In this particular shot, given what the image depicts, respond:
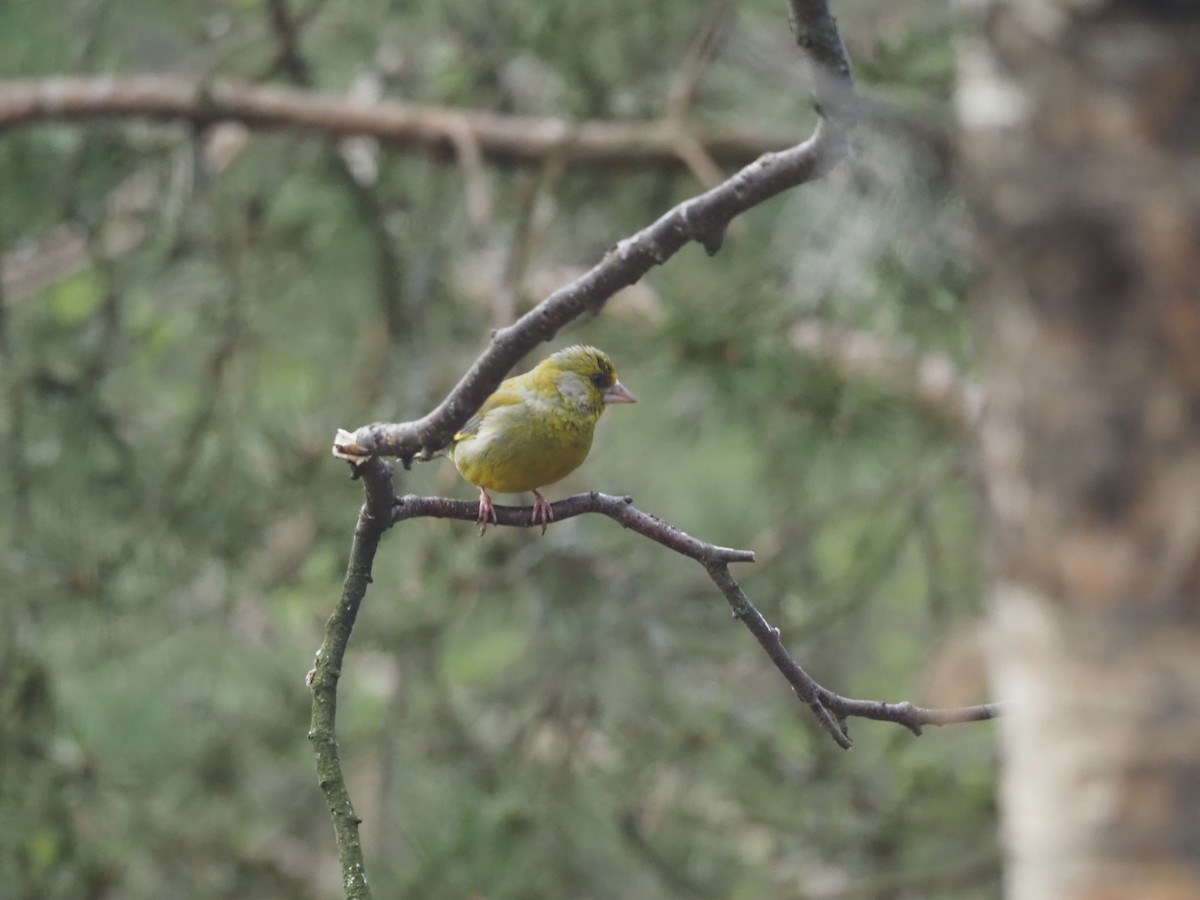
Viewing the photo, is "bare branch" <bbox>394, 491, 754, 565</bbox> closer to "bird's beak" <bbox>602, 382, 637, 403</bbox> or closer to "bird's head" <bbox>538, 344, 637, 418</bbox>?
"bird's head" <bbox>538, 344, 637, 418</bbox>

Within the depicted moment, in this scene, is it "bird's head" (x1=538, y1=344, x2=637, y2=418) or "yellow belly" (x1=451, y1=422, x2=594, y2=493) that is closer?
"yellow belly" (x1=451, y1=422, x2=594, y2=493)

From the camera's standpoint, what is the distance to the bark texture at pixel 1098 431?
1.41m

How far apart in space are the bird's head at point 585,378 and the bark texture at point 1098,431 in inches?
93.0

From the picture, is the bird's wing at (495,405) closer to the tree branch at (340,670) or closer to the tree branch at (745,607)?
the tree branch at (745,607)

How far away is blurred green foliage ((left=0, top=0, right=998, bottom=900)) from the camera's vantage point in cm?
562

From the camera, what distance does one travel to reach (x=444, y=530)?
5898 millimetres

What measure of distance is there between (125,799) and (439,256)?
8.64 ft

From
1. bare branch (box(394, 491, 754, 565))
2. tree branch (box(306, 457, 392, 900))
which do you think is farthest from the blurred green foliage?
tree branch (box(306, 457, 392, 900))

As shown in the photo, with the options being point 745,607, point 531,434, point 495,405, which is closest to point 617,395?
point 495,405

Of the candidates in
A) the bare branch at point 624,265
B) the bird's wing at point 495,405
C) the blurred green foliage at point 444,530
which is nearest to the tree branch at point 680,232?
the bare branch at point 624,265

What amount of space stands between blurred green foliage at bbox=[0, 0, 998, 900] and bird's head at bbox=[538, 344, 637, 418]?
0.75 m

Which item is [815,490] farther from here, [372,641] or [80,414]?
[80,414]

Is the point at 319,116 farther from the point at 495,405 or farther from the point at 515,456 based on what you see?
the point at 515,456

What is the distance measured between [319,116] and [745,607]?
4394 mm
